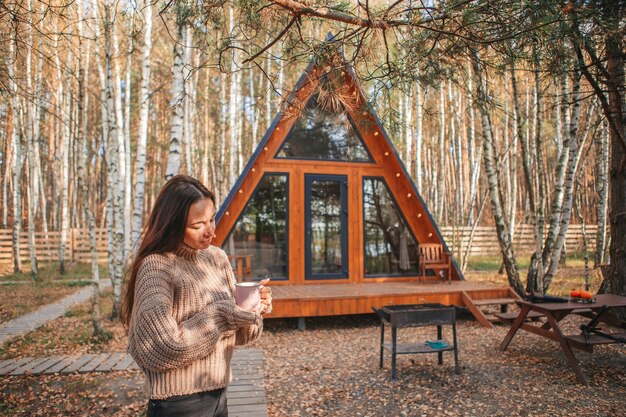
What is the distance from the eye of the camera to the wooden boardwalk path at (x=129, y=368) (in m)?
3.52

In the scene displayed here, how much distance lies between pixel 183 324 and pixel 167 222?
1.05ft

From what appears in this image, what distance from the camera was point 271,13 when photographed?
315 cm

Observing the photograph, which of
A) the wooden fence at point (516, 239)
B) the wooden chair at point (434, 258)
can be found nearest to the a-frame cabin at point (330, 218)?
the wooden chair at point (434, 258)

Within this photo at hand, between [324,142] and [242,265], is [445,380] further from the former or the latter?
[324,142]

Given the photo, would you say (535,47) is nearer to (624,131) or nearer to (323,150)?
(624,131)

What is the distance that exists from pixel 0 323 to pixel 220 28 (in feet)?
20.9

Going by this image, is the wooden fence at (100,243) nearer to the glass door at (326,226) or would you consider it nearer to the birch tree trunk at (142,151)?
the glass door at (326,226)

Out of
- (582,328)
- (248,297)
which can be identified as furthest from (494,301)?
(248,297)

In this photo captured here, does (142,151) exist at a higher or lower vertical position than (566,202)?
higher

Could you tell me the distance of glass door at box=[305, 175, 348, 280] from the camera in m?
7.99

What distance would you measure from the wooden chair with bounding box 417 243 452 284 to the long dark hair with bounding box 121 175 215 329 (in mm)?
6967

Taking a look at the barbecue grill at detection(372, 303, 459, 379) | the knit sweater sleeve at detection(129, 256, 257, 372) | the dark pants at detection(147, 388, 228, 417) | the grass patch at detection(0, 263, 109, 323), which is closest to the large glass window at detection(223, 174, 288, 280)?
the barbecue grill at detection(372, 303, 459, 379)

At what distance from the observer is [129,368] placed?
14.3ft

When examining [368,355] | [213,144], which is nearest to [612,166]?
[368,355]
